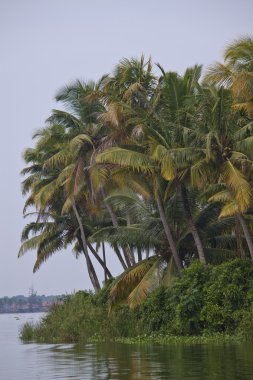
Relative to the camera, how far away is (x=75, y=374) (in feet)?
49.5

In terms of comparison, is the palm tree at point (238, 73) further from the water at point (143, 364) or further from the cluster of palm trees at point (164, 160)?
the water at point (143, 364)

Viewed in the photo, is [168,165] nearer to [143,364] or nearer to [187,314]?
[187,314]

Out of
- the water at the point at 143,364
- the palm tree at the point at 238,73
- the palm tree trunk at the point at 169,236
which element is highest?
the palm tree at the point at 238,73

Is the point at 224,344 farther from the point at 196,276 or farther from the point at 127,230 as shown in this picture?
the point at 127,230

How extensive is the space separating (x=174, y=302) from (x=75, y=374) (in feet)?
38.0

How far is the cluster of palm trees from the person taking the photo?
974 inches

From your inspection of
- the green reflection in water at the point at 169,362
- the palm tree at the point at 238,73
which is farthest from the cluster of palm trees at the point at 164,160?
the green reflection in water at the point at 169,362

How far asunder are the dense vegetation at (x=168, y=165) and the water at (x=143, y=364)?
4858 mm

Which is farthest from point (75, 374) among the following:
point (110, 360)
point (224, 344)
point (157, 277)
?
point (157, 277)

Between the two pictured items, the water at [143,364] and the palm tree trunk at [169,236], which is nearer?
the water at [143,364]

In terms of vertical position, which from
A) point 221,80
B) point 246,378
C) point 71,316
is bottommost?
point 246,378

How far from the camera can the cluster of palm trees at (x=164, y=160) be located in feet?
81.1

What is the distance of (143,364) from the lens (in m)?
16.6

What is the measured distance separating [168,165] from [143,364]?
398 inches
